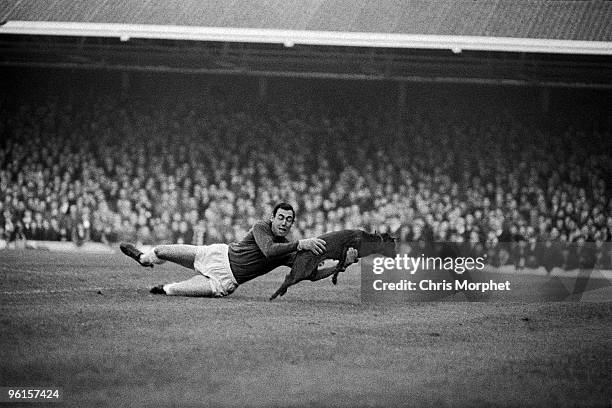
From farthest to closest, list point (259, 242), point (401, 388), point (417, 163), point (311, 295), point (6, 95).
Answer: point (6, 95) < point (417, 163) < point (311, 295) < point (259, 242) < point (401, 388)

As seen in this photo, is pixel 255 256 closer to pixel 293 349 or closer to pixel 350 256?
pixel 350 256

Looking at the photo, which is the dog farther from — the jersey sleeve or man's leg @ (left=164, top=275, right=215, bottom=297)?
man's leg @ (left=164, top=275, right=215, bottom=297)

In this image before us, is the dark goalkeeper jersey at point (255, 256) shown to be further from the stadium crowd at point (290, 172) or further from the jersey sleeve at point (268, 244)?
the stadium crowd at point (290, 172)

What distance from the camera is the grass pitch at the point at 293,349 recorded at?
5938 mm

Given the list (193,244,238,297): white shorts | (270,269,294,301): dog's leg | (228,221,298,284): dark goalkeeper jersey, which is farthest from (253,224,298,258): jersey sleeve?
(193,244,238,297): white shorts

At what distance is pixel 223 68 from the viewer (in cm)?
1560

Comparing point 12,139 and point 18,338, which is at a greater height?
point 12,139

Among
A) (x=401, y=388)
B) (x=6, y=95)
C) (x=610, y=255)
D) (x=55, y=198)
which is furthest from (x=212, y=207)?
(x=401, y=388)

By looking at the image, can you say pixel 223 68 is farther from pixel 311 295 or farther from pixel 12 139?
pixel 311 295

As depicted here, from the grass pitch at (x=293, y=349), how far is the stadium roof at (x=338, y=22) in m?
5.09


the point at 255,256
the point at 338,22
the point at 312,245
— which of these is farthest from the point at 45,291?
the point at 338,22

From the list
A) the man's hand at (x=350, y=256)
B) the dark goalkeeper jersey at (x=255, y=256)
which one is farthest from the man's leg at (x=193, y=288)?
the man's hand at (x=350, y=256)

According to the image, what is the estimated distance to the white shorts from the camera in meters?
8.49

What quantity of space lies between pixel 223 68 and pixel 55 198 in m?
3.74
